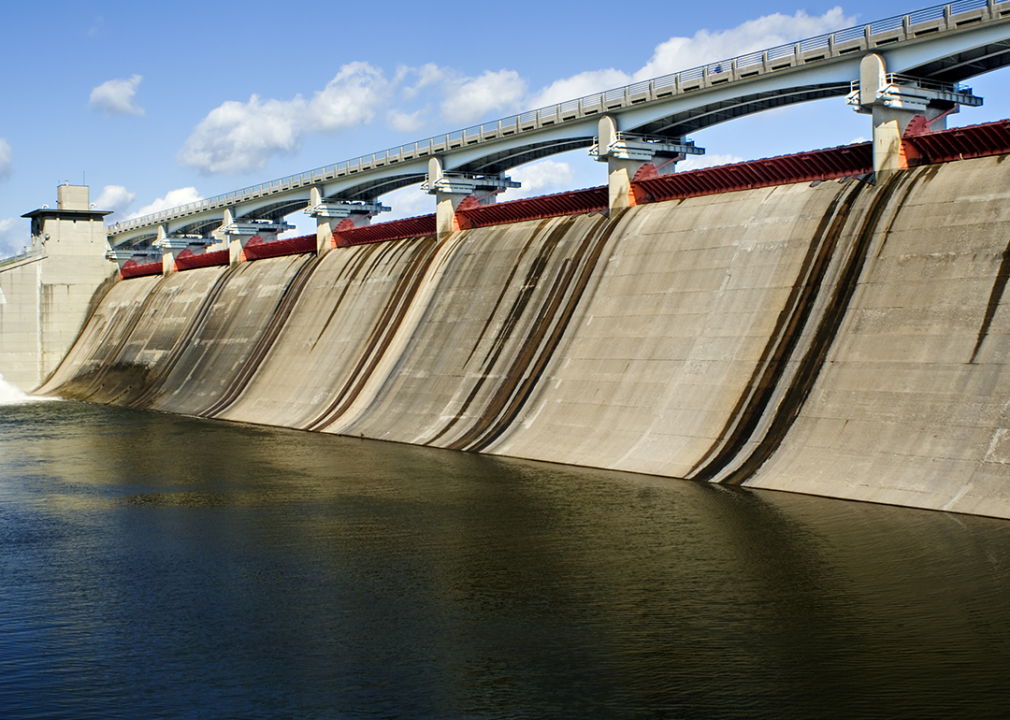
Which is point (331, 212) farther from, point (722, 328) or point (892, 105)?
point (892, 105)

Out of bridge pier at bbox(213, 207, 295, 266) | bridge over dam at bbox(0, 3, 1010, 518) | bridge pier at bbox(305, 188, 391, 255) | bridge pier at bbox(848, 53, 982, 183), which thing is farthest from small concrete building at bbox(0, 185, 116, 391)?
bridge pier at bbox(848, 53, 982, 183)

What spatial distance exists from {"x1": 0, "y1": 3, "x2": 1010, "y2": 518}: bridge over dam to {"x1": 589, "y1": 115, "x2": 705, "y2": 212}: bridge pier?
18cm

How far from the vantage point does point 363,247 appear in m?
59.4

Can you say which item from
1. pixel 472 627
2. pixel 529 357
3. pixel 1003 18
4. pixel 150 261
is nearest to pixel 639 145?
pixel 529 357

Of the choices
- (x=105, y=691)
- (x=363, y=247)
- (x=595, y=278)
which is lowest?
(x=105, y=691)

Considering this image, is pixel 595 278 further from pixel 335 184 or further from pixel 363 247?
pixel 335 184

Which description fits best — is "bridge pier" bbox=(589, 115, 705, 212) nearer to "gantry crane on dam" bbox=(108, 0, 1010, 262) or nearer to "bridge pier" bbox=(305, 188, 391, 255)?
"gantry crane on dam" bbox=(108, 0, 1010, 262)

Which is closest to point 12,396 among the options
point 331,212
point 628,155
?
point 331,212

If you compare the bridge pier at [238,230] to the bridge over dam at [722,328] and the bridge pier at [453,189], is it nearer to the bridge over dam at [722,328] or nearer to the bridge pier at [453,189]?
the bridge over dam at [722,328]

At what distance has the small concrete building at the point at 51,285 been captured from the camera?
77812 millimetres

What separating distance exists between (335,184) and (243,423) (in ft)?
57.8

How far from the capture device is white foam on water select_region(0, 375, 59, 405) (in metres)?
69.7

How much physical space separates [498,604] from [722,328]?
679 inches

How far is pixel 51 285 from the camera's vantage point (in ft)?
265
